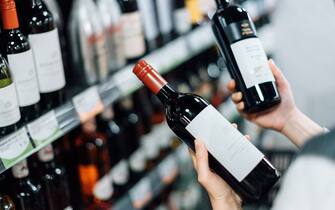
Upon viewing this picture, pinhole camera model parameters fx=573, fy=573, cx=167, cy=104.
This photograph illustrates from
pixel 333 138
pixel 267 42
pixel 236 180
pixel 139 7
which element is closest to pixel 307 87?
pixel 267 42

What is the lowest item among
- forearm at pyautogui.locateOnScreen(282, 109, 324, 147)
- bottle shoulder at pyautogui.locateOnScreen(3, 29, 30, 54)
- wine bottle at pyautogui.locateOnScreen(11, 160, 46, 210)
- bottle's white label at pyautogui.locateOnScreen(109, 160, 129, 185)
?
bottle's white label at pyautogui.locateOnScreen(109, 160, 129, 185)

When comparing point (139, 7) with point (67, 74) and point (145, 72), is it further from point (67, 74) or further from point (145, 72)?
point (145, 72)

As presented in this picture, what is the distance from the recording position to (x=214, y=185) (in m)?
1.35

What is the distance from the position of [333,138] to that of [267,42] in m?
2.59

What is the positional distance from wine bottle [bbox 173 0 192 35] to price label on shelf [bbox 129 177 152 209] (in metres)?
0.60

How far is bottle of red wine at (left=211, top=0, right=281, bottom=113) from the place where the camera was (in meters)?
1.56

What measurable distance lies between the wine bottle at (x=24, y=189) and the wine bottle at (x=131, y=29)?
585 millimetres

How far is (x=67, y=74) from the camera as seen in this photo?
182 centimetres

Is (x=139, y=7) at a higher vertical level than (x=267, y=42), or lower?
higher

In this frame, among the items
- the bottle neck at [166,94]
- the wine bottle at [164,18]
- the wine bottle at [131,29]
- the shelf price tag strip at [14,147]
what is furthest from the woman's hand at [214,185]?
the wine bottle at [164,18]

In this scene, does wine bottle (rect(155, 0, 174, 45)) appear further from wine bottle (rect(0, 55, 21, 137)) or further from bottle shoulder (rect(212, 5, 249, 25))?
wine bottle (rect(0, 55, 21, 137))

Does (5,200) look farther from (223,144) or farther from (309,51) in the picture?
(309,51)

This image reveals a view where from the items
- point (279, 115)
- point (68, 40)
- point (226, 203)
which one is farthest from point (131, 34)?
point (226, 203)

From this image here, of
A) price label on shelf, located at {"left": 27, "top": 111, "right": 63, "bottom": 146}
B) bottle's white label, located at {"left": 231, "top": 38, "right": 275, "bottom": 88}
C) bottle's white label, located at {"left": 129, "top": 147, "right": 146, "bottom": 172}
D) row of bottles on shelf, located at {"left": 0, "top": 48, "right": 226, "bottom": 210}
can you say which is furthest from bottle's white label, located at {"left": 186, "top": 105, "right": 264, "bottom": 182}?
bottle's white label, located at {"left": 129, "top": 147, "right": 146, "bottom": 172}
